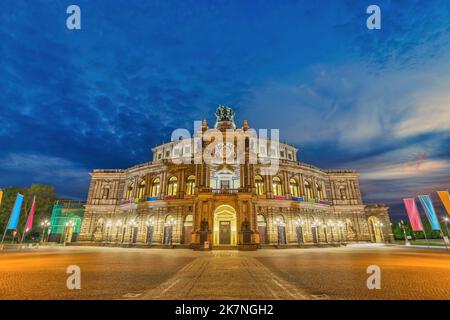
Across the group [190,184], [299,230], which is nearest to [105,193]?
[190,184]

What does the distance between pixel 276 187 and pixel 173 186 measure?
61.1 feet

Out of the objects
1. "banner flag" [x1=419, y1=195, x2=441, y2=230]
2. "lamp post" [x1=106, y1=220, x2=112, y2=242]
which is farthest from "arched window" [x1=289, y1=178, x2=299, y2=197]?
"lamp post" [x1=106, y1=220, x2=112, y2=242]

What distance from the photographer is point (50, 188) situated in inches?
2063

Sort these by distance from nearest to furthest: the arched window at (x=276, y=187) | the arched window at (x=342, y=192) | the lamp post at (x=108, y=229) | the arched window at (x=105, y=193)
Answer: the arched window at (x=276, y=187), the lamp post at (x=108, y=229), the arched window at (x=105, y=193), the arched window at (x=342, y=192)

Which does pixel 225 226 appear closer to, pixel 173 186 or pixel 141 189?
pixel 173 186

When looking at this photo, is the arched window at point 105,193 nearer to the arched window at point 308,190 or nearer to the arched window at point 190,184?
the arched window at point 190,184

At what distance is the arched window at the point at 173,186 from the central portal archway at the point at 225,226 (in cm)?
942

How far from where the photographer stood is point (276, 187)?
126 feet

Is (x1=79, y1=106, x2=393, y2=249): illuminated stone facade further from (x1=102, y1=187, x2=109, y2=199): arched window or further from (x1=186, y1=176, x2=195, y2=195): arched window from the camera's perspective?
(x1=102, y1=187, x2=109, y2=199): arched window

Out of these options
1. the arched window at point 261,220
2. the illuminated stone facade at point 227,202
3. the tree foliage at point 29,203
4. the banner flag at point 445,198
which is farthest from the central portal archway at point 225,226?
the tree foliage at point 29,203

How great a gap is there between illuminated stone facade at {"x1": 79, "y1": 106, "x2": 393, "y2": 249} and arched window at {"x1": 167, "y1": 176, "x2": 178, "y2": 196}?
18cm

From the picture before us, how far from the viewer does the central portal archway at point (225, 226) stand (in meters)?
31.4
